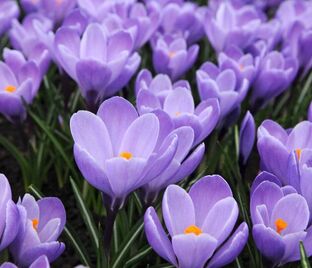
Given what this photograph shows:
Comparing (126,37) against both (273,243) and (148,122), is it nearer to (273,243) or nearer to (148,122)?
(148,122)

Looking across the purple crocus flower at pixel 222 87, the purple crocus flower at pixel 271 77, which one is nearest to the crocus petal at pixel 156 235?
the purple crocus flower at pixel 222 87

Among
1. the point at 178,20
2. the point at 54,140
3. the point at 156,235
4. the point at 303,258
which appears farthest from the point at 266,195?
the point at 178,20

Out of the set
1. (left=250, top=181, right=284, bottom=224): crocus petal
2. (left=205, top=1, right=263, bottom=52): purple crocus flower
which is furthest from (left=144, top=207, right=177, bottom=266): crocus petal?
(left=205, top=1, right=263, bottom=52): purple crocus flower

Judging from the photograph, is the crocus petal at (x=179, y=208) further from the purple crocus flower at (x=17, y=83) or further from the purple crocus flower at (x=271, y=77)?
the purple crocus flower at (x=271, y=77)

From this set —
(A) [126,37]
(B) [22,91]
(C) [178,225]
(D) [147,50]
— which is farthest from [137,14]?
(C) [178,225]

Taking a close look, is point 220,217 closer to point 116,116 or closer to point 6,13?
point 116,116

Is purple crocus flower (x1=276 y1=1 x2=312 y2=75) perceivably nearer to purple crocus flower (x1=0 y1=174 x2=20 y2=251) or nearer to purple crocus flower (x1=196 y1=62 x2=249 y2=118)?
purple crocus flower (x1=196 y1=62 x2=249 y2=118)
